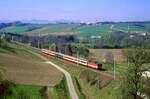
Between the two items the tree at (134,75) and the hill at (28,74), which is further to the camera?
the hill at (28,74)

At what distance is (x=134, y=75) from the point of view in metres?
38.9

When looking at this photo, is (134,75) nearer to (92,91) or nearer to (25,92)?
(25,92)

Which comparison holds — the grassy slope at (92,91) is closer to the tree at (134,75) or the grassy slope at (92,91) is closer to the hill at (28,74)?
the hill at (28,74)

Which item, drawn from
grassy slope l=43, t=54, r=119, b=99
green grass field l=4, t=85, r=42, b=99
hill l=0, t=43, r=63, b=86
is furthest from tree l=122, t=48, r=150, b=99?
hill l=0, t=43, r=63, b=86

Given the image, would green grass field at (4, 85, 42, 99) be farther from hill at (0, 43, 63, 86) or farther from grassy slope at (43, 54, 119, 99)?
grassy slope at (43, 54, 119, 99)

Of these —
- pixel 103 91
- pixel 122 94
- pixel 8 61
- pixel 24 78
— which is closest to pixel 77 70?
pixel 8 61

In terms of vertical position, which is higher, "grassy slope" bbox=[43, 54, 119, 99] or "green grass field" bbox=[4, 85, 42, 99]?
"green grass field" bbox=[4, 85, 42, 99]

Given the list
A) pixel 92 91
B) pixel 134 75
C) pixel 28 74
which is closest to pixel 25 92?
pixel 92 91

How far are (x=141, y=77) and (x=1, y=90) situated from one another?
22.1 metres

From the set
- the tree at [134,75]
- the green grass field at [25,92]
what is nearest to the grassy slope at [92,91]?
the green grass field at [25,92]

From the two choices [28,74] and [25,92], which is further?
[28,74]

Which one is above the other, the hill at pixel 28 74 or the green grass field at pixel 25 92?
the green grass field at pixel 25 92

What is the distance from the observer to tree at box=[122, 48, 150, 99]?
127ft

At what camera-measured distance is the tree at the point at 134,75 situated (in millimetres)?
38781
